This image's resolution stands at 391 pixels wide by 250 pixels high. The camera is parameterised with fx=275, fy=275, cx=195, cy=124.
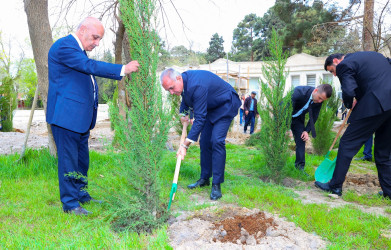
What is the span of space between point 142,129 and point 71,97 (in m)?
1.01

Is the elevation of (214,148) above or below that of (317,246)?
above

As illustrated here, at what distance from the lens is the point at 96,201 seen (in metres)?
3.53

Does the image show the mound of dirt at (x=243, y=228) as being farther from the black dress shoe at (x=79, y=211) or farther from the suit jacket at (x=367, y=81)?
the suit jacket at (x=367, y=81)

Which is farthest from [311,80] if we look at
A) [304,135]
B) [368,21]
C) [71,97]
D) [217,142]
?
[71,97]

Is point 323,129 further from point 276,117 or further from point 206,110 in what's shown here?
point 206,110

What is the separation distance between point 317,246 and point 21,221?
3028mm

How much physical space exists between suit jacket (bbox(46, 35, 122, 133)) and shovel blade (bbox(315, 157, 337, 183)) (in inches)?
148

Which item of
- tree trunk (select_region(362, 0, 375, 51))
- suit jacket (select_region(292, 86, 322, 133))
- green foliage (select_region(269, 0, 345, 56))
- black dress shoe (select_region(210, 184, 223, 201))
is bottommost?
black dress shoe (select_region(210, 184, 223, 201))

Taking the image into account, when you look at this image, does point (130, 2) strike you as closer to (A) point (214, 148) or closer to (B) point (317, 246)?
(A) point (214, 148)

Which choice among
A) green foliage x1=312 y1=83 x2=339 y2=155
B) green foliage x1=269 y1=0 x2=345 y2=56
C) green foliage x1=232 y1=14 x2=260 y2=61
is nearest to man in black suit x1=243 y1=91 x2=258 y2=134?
green foliage x1=269 y1=0 x2=345 y2=56

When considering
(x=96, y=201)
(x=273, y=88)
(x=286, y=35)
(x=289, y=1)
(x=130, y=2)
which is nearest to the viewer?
(x=130, y=2)

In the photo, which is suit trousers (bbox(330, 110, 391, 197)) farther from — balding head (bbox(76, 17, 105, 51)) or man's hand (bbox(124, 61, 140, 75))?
balding head (bbox(76, 17, 105, 51))

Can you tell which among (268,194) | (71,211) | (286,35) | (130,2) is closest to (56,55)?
(130,2)

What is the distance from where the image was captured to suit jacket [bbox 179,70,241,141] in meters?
3.50
